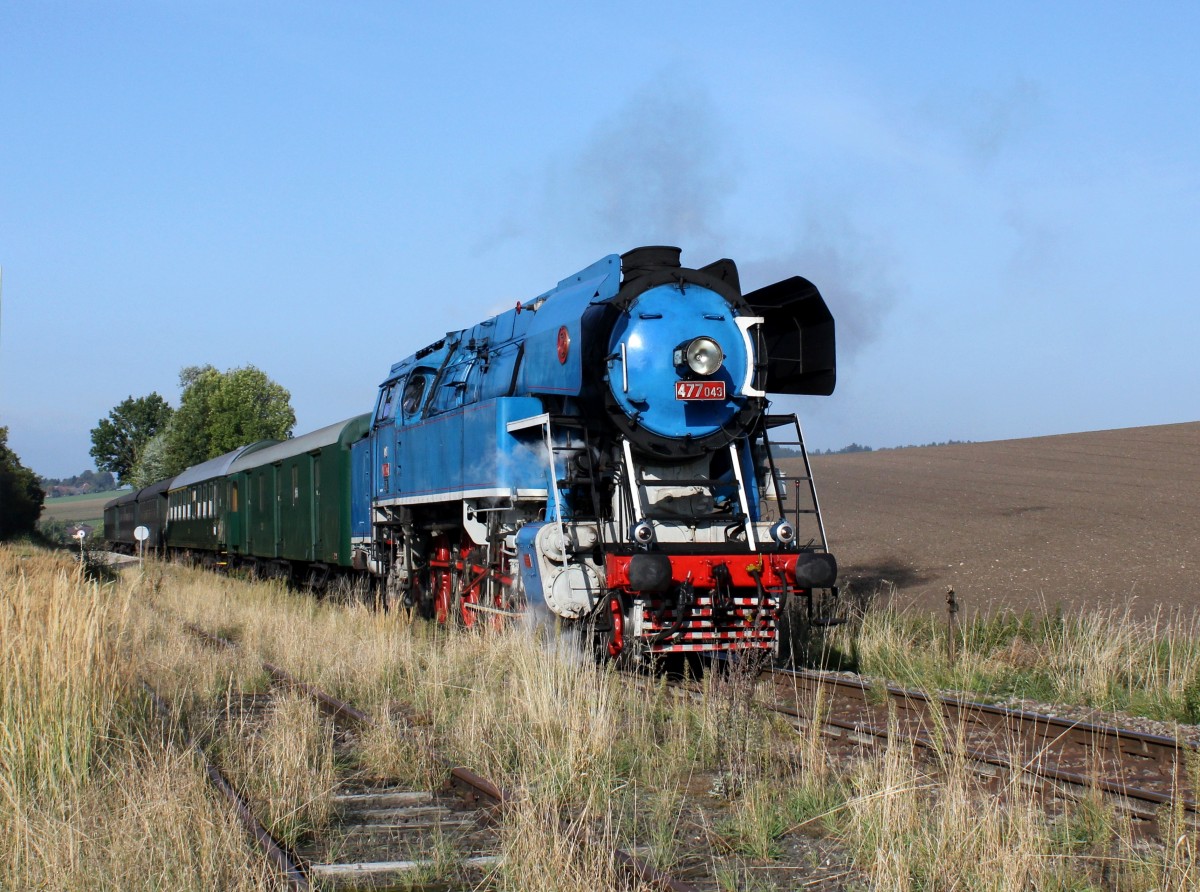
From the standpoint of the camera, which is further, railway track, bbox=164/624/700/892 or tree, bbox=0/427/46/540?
tree, bbox=0/427/46/540

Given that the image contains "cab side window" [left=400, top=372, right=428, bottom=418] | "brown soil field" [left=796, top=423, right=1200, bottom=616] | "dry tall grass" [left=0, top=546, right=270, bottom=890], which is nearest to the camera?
A: "dry tall grass" [left=0, top=546, right=270, bottom=890]

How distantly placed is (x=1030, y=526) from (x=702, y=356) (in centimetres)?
1700

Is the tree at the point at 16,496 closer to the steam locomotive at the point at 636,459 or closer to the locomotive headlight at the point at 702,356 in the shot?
the steam locomotive at the point at 636,459

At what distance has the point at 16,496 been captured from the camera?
2537 inches

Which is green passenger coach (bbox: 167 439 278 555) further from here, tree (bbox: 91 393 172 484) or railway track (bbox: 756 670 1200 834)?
tree (bbox: 91 393 172 484)

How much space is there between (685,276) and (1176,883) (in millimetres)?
7117

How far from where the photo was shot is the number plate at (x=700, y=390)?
1023 centimetres

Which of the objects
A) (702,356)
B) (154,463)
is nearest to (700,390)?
(702,356)

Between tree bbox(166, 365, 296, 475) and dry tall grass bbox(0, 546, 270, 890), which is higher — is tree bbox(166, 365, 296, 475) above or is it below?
above

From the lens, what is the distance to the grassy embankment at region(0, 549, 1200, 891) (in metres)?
4.58

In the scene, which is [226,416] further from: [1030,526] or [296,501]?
[1030,526]

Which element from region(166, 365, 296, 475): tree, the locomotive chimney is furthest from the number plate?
region(166, 365, 296, 475): tree

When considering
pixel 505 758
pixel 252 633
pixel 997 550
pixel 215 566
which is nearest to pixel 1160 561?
pixel 997 550

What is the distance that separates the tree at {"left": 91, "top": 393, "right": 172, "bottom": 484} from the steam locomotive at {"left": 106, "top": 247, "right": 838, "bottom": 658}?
94.0 meters
